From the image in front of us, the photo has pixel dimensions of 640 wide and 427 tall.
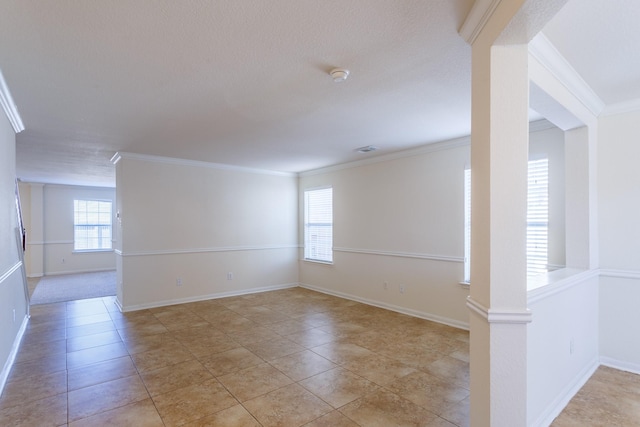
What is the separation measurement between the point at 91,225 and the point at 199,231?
18.6 ft

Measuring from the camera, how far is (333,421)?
227 centimetres

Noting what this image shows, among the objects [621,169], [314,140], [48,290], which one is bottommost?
[48,290]

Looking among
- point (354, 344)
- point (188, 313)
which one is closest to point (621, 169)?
point (354, 344)

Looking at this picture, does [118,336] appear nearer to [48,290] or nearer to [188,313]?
[188,313]

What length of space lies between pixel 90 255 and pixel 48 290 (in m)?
2.70

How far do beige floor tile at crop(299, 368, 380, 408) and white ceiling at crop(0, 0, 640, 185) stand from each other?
2.47 meters

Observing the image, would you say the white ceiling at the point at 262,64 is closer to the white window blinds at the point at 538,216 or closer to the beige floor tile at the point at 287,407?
the white window blinds at the point at 538,216

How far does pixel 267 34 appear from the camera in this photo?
1899mm

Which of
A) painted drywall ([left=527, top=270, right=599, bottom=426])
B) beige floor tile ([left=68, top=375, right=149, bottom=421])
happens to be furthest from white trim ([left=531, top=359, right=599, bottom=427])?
beige floor tile ([left=68, top=375, right=149, bottom=421])

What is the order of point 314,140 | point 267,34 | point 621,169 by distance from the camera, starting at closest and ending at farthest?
point 267,34 < point 621,169 < point 314,140

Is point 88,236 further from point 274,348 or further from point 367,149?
point 367,149

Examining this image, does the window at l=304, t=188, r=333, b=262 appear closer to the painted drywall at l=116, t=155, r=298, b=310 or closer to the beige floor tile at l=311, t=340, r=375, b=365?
the painted drywall at l=116, t=155, r=298, b=310

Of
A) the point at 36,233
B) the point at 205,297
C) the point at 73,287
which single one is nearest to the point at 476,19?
the point at 205,297

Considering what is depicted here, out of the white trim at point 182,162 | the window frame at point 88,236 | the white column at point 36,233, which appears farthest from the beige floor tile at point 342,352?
the white column at point 36,233
